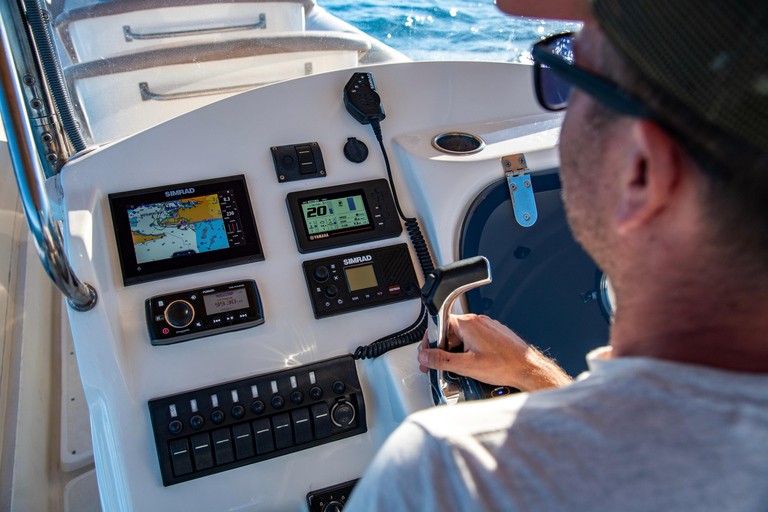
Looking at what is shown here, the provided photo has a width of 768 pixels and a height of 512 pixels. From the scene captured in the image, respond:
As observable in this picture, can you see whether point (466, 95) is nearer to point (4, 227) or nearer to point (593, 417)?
point (593, 417)

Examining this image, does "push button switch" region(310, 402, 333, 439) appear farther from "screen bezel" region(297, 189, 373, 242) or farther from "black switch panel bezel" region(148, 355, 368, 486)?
"screen bezel" region(297, 189, 373, 242)

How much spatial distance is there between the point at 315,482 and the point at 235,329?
13.8 inches

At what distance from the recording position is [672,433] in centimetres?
48

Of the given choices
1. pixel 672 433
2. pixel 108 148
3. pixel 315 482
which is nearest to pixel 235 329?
pixel 315 482

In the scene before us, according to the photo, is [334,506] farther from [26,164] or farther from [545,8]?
[545,8]

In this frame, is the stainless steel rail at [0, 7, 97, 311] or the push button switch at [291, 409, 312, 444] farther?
the push button switch at [291, 409, 312, 444]

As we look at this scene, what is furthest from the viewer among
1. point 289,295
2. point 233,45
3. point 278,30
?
point 278,30

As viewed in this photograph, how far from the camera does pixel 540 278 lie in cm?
143

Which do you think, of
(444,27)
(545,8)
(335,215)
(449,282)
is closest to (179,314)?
(335,215)

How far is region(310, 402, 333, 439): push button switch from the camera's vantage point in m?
1.19

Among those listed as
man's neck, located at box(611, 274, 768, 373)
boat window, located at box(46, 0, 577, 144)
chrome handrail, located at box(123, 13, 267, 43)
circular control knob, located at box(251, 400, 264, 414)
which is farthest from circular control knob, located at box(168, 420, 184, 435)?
chrome handrail, located at box(123, 13, 267, 43)

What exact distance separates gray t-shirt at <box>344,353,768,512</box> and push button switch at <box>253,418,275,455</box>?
642mm

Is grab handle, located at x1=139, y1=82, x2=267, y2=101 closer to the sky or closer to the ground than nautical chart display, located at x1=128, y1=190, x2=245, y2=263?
closer to the sky

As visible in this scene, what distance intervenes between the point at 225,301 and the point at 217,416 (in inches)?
9.1
